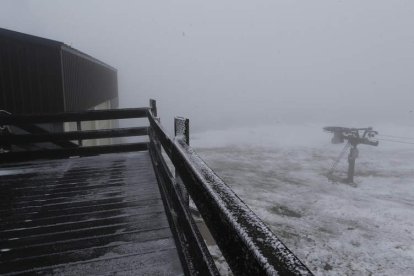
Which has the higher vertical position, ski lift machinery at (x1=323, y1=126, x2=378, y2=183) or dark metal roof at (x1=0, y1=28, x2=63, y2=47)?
dark metal roof at (x1=0, y1=28, x2=63, y2=47)

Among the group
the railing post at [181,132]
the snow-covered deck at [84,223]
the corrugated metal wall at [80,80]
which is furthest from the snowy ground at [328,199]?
the railing post at [181,132]

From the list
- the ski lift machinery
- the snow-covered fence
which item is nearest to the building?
the snow-covered fence

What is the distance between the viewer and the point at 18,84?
10211 mm

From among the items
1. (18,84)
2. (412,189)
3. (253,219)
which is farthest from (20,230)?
(412,189)

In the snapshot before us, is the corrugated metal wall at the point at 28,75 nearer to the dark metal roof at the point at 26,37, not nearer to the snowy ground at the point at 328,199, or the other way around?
the dark metal roof at the point at 26,37

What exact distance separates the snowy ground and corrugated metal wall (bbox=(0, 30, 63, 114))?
447 inches

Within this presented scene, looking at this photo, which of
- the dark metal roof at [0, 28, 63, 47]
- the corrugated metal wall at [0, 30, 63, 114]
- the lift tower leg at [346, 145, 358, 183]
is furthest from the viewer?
the lift tower leg at [346, 145, 358, 183]

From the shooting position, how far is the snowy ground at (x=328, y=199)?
47.4 feet

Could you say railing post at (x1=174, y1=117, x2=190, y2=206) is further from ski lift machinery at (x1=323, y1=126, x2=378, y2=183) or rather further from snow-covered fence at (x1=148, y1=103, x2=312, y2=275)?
ski lift machinery at (x1=323, y1=126, x2=378, y2=183)

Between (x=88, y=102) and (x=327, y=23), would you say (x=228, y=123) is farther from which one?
(x=327, y=23)

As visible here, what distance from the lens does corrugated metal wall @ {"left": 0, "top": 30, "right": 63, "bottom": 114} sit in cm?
1000

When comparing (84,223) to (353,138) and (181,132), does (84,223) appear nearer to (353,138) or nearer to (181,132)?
(181,132)

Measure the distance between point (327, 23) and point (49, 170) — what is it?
5311 inches

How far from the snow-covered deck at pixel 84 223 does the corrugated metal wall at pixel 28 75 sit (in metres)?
5.27
